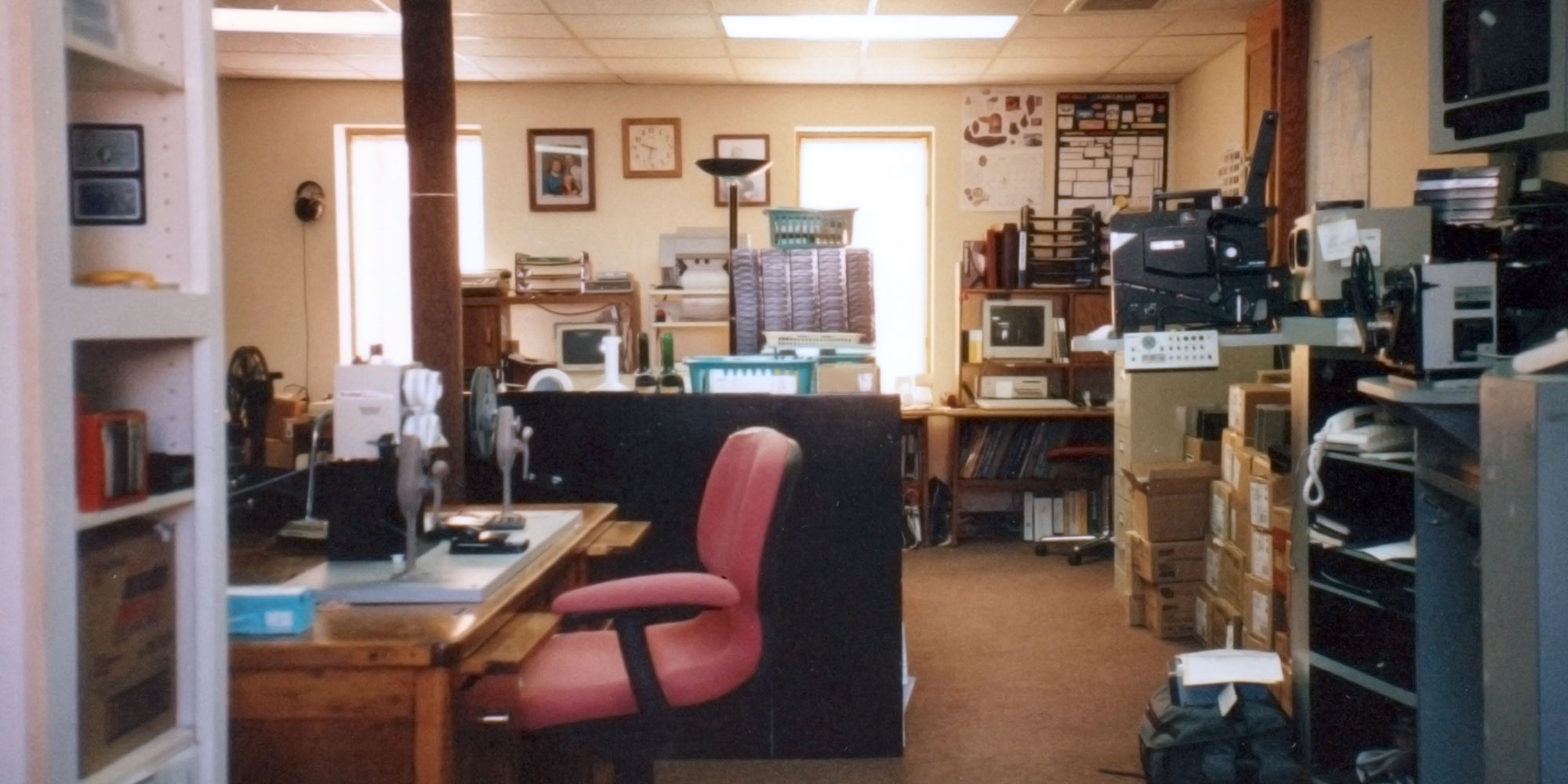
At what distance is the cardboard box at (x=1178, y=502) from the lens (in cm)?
473

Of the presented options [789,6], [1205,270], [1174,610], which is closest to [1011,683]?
[1174,610]

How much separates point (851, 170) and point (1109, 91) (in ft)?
4.71

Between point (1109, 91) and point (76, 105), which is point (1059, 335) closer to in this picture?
point (1109, 91)

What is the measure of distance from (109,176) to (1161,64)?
5.46 meters

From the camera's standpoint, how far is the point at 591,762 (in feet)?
9.81

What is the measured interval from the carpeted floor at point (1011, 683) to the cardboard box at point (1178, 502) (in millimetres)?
415

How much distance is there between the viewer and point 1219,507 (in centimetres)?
454

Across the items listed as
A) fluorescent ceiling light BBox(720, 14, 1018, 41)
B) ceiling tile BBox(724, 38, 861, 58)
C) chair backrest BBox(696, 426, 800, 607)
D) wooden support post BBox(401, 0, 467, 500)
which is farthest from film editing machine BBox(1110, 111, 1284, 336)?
ceiling tile BBox(724, 38, 861, 58)

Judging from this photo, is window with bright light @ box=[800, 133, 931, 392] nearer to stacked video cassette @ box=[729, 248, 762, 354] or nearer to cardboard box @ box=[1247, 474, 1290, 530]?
stacked video cassette @ box=[729, 248, 762, 354]

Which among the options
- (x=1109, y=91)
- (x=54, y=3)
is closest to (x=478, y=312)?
(x=1109, y=91)

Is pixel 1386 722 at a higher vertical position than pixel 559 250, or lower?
lower

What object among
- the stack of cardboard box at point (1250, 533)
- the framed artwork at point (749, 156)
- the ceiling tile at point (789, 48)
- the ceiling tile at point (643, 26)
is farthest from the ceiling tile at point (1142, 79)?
the stack of cardboard box at point (1250, 533)

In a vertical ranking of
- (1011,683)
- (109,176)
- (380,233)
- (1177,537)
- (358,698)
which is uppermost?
(380,233)

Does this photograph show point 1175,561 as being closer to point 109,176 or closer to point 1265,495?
point 1265,495
